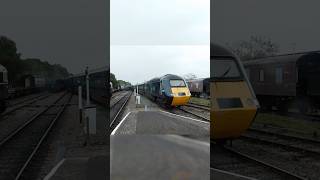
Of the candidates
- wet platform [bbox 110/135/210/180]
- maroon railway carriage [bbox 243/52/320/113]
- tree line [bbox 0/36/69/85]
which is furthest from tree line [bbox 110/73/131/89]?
tree line [bbox 0/36/69/85]

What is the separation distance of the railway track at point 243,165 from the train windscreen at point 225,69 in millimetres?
2261

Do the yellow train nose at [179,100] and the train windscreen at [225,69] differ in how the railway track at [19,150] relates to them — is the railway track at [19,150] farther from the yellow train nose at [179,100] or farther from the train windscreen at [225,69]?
the yellow train nose at [179,100]

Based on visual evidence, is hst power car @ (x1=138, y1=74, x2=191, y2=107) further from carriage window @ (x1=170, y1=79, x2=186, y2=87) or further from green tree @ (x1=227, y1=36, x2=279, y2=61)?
green tree @ (x1=227, y1=36, x2=279, y2=61)

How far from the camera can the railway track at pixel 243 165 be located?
609cm

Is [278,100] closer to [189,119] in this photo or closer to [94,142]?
[94,142]

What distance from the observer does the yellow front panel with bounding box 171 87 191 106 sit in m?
2.65

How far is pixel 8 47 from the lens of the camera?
4072 centimetres

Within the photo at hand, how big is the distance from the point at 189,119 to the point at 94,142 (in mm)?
7822

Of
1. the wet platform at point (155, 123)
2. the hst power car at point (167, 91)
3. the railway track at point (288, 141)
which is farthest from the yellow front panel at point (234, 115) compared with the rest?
the railway track at point (288, 141)

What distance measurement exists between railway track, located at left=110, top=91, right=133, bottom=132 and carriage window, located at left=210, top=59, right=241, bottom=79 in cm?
95

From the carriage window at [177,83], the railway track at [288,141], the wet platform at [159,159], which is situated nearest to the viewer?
the wet platform at [159,159]

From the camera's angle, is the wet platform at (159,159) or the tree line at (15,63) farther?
the tree line at (15,63)

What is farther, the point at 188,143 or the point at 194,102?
the point at 194,102

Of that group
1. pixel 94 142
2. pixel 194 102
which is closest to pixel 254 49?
pixel 94 142
